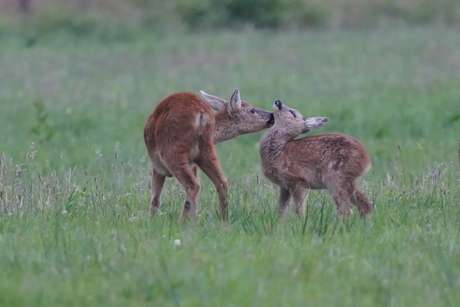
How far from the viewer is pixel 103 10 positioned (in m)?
35.5

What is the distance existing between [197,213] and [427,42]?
20023 mm

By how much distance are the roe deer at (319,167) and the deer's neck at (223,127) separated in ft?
1.74

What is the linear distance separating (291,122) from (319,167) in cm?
104

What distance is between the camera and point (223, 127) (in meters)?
8.42

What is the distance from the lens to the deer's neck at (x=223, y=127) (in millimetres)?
8398

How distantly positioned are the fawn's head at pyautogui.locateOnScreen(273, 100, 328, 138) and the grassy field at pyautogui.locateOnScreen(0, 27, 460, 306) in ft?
2.16

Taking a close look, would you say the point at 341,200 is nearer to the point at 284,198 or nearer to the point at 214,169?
the point at 284,198

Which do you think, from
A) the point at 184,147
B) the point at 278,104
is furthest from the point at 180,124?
the point at 278,104

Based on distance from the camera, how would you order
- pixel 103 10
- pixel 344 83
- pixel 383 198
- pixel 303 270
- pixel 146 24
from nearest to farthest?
pixel 303 270 → pixel 383 198 → pixel 344 83 → pixel 146 24 → pixel 103 10

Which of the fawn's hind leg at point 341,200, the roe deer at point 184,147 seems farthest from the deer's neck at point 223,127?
the fawn's hind leg at point 341,200

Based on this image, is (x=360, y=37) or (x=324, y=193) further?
(x=360, y=37)

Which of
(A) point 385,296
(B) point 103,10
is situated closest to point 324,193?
(A) point 385,296

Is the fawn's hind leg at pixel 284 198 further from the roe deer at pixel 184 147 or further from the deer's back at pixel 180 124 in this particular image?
the deer's back at pixel 180 124

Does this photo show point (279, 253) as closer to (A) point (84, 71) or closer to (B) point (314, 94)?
(B) point (314, 94)
